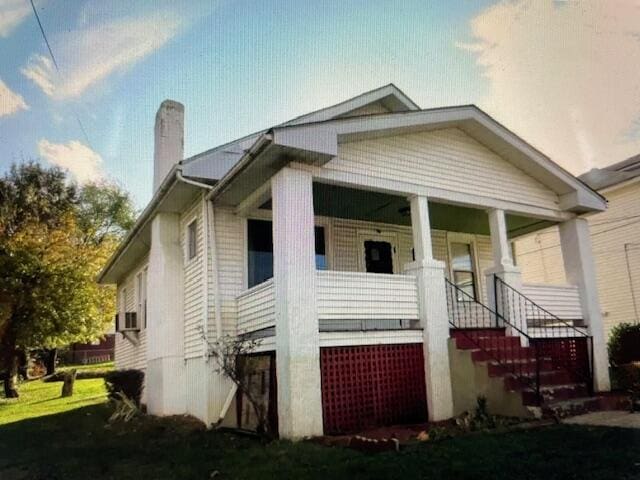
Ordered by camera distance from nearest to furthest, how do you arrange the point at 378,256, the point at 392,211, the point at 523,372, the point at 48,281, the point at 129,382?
1. the point at 523,372
2. the point at 392,211
3. the point at 378,256
4. the point at 129,382
5. the point at 48,281

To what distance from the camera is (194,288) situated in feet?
31.5

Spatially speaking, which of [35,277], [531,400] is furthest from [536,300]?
[35,277]

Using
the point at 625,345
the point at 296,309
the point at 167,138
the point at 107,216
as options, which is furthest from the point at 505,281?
the point at 107,216

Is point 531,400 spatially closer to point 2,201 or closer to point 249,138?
point 249,138

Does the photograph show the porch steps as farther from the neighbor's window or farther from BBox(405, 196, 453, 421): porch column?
the neighbor's window

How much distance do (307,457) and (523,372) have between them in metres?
3.87

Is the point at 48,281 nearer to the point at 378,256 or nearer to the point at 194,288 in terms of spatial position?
the point at 194,288

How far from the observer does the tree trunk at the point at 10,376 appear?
18.2 meters

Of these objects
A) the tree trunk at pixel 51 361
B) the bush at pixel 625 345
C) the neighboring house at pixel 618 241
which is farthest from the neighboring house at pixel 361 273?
the tree trunk at pixel 51 361

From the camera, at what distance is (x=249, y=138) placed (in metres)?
9.55

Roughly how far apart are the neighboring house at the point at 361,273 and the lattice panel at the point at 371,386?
0.07 ft

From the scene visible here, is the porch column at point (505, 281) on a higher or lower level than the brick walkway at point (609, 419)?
higher

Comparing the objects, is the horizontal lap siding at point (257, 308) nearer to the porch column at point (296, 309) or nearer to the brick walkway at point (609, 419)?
the porch column at point (296, 309)

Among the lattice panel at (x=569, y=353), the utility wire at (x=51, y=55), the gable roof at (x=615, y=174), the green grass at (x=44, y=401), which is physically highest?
the gable roof at (x=615, y=174)
